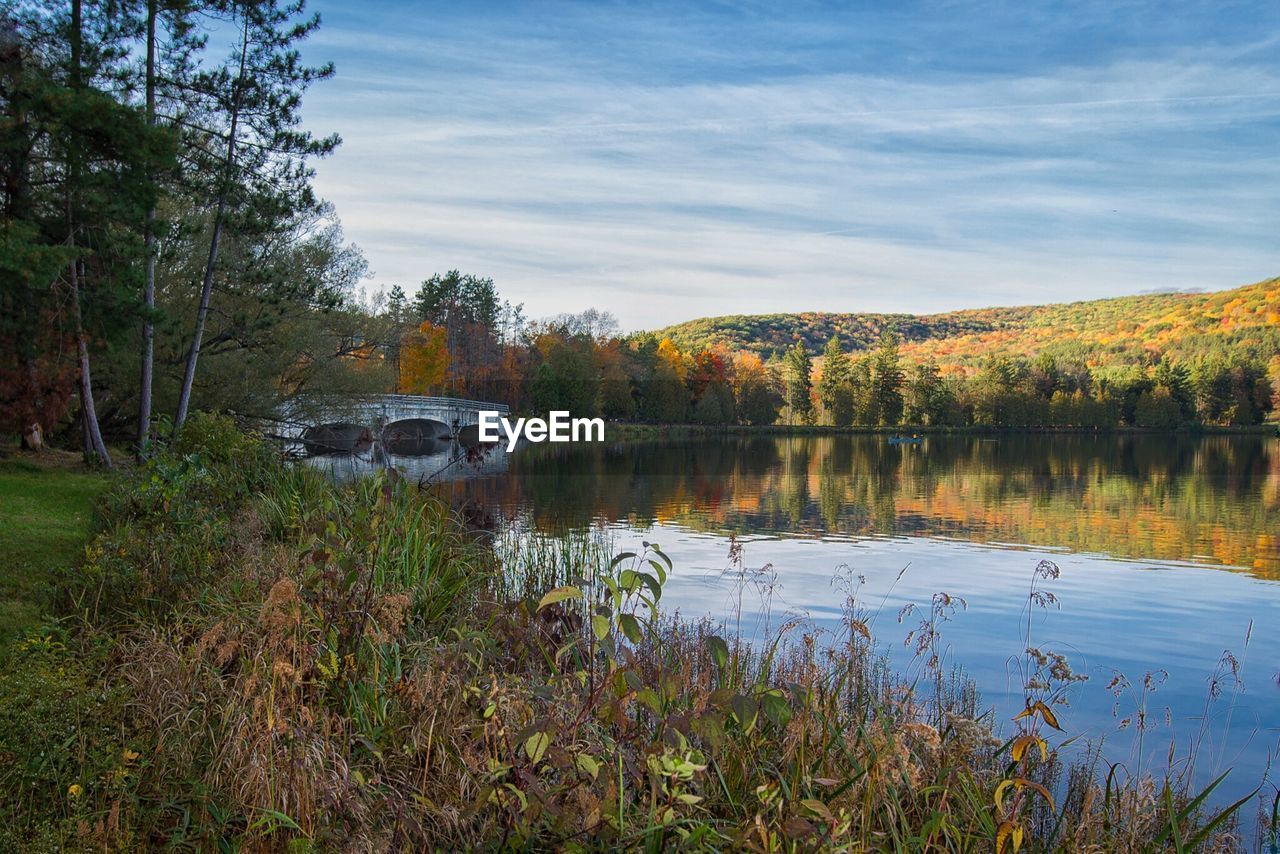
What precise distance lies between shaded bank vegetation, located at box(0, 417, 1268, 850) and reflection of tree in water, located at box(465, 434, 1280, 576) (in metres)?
14.6

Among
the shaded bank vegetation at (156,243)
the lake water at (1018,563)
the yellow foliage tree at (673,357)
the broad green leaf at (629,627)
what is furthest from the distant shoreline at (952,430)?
the broad green leaf at (629,627)

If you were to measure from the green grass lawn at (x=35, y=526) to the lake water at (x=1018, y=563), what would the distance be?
6.96 metres

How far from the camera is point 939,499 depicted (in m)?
30.0

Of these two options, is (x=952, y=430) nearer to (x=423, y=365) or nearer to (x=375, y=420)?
(x=423, y=365)

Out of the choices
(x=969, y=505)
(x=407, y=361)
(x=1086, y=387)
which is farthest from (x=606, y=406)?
(x=1086, y=387)

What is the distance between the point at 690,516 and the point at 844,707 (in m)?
16.5

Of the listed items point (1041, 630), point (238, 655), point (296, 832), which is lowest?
point (1041, 630)

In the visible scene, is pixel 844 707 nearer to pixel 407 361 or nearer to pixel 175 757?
pixel 175 757

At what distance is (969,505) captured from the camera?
2809cm

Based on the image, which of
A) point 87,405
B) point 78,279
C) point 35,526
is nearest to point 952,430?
point 87,405

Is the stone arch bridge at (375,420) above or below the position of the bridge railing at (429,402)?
below

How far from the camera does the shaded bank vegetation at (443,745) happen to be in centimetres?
352

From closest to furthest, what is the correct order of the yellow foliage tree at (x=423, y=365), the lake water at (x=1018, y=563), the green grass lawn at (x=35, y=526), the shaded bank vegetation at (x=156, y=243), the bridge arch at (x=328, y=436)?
the green grass lawn at (x=35, y=526) < the lake water at (x=1018, y=563) < the shaded bank vegetation at (x=156, y=243) < the bridge arch at (x=328, y=436) < the yellow foliage tree at (x=423, y=365)

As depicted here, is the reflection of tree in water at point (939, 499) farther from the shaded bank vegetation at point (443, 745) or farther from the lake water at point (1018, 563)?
the shaded bank vegetation at point (443, 745)
